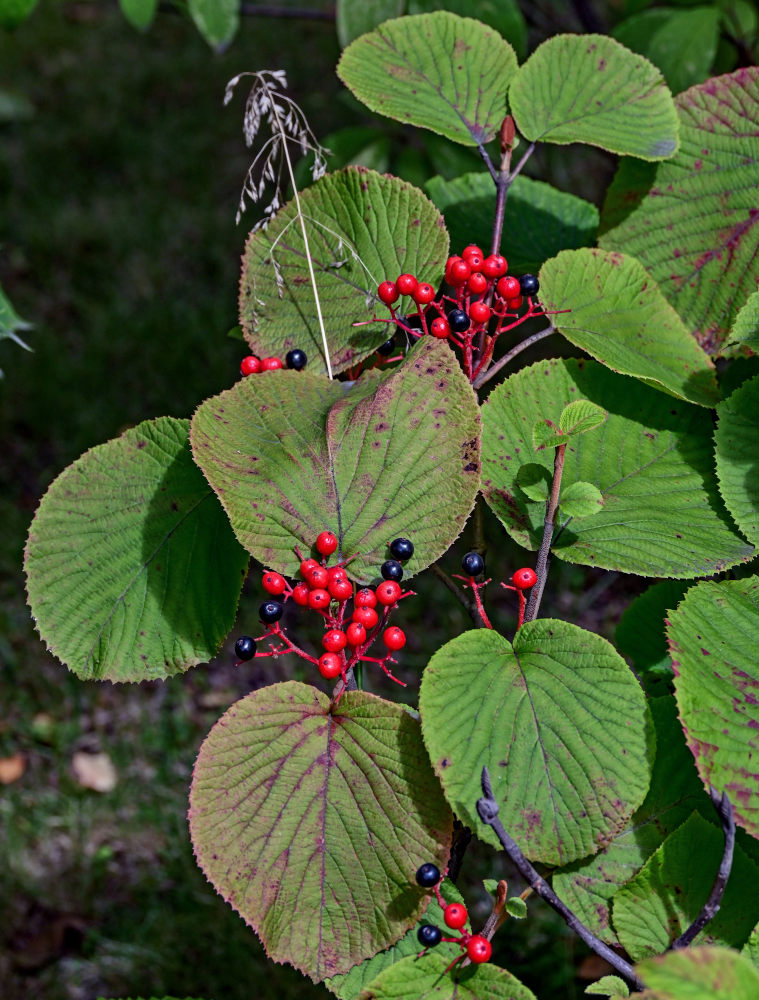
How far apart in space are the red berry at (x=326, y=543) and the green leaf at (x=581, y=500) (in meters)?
0.24

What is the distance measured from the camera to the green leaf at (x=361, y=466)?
0.97 m

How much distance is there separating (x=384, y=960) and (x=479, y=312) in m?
0.70

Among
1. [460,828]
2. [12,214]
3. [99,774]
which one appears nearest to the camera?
[460,828]

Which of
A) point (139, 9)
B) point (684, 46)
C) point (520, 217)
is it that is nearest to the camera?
point (520, 217)

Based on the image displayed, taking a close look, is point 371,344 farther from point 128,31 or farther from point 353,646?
point 128,31

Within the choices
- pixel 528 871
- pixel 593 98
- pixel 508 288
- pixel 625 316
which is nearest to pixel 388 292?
pixel 508 288

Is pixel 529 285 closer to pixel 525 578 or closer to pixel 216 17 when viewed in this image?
pixel 525 578

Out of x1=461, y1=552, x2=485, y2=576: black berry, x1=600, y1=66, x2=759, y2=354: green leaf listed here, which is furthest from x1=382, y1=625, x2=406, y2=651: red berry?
x1=600, y1=66, x2=759, y2=354: green leaf

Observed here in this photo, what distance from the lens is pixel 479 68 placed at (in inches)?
49.1

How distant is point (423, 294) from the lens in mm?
1083

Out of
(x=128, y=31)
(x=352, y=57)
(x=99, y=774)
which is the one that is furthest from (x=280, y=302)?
(x=128, y=31)

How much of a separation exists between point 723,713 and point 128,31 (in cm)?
630

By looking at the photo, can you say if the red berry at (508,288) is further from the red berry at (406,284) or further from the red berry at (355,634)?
the red berry at (355,634)

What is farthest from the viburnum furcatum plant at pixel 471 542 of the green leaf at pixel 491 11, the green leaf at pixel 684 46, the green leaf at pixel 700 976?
the green leaf at pixel 684 46
